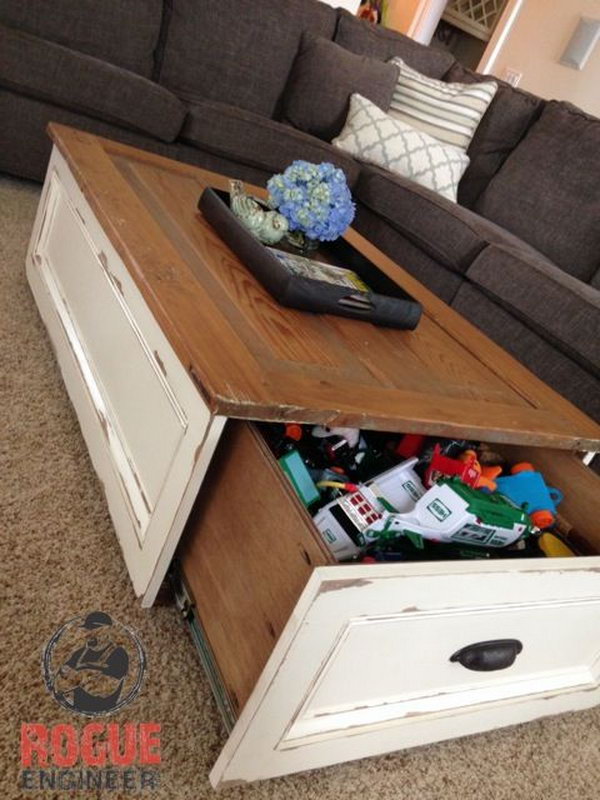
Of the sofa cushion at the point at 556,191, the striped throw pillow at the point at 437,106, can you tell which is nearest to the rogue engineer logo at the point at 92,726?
the sofa cushion at the point at 556,191

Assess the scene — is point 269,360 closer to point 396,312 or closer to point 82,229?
point 396,312

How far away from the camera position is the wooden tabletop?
2.16 ft

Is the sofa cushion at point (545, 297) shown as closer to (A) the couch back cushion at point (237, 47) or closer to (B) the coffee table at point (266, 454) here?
(B) the coffee table at point (266, 454)

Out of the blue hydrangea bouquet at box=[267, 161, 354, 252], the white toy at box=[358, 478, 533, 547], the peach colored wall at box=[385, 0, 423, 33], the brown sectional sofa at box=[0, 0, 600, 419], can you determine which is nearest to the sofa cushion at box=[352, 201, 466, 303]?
the brown sectional sofa at box=[0, 0, 600, 419]

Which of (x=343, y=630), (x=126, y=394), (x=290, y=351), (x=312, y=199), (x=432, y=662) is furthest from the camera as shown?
(x=312, y=199)

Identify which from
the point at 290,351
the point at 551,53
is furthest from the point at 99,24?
the point at 551,53

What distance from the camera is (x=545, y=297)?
1691 mm

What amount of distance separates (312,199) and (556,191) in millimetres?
1586

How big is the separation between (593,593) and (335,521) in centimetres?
30

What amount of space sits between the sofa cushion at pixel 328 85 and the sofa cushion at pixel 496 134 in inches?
17.1

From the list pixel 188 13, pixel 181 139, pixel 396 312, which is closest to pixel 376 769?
pixel 396 312

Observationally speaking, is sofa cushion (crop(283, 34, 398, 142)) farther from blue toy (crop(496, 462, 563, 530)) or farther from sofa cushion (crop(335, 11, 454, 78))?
blue toy (crop(496, 462, 563, 530))

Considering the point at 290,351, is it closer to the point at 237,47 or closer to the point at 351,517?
the point at 351,517

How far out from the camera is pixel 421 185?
2307 mm
